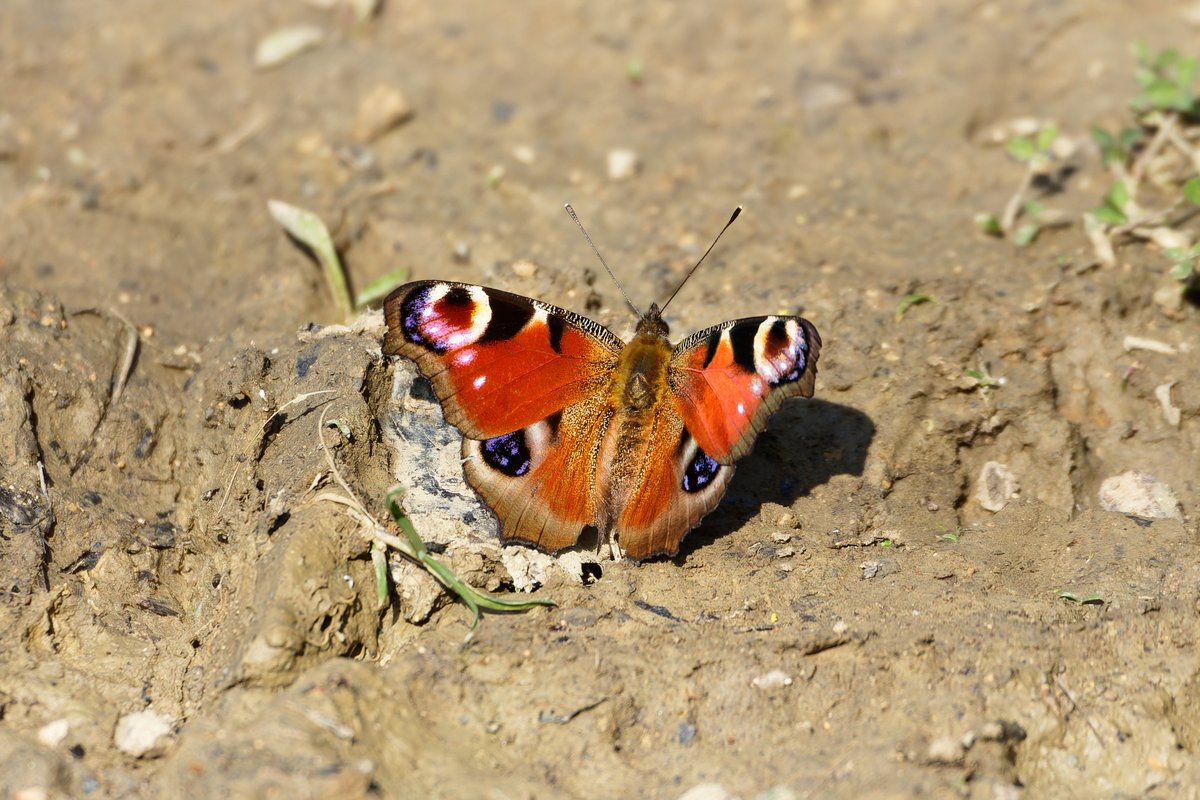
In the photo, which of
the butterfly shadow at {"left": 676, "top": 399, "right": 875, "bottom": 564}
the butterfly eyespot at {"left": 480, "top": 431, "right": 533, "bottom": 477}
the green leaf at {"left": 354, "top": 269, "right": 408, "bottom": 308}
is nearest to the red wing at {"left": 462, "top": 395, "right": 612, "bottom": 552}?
the butterfly eyespot at {"left": 480, "top": 431, "right": 533, "bottom": 477}

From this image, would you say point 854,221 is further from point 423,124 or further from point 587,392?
point 423,124

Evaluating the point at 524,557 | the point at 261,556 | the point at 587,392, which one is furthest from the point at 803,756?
the point at 261,556

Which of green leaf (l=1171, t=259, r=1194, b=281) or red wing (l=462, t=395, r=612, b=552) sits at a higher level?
red wing (l=462, t=395, r=612, b=552)

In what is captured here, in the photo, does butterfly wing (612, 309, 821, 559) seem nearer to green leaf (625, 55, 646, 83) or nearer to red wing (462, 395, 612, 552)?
red wing (462, 395, 612, 552)

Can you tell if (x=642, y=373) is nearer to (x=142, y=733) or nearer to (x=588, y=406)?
(x=588, y=406)

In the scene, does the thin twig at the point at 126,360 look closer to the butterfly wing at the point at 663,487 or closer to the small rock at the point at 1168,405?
the butterfly wing at the point at 663,487
